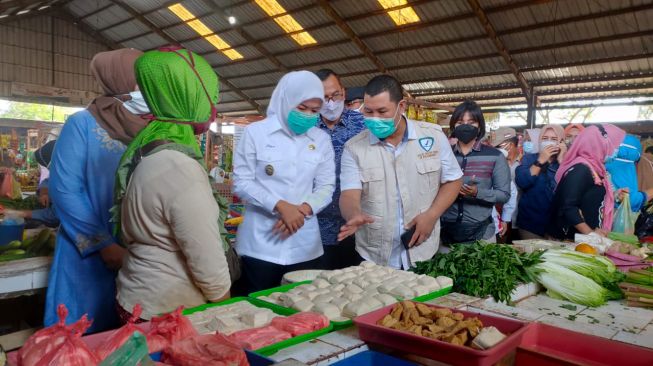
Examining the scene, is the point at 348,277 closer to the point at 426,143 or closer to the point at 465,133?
the point at 426,143

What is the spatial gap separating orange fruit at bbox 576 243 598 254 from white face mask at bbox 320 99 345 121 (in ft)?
5.71

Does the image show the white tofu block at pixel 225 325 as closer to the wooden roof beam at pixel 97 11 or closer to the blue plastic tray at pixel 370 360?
the blue plastic tray at pixel 370 360

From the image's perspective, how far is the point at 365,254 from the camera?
111 inches

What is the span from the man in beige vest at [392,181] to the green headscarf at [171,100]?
46.9 inches

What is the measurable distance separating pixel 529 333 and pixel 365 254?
1.39 m

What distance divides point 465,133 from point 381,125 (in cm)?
111

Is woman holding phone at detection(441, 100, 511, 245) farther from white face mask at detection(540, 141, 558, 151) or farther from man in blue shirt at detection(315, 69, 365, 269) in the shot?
white face mask at detection(540, 141, 558, 151)

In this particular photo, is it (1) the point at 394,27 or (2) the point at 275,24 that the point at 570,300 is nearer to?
(1) the point at 394,27

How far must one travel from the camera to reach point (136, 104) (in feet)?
7.08

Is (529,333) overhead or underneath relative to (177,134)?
underneath

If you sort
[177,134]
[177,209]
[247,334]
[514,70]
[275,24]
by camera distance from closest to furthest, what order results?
[247,334] < [177,209] < [177,134] < [514,70] < [275,24]

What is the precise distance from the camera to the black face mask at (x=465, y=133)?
11.5ft

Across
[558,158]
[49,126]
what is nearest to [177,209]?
[558,158]

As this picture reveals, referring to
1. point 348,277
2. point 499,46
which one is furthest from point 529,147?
point 499,46
